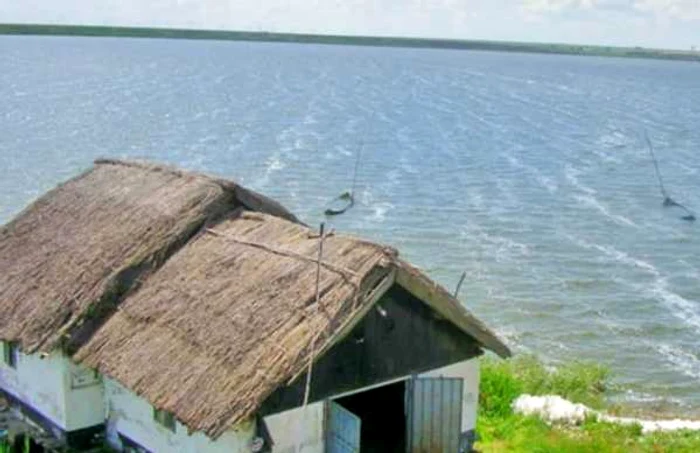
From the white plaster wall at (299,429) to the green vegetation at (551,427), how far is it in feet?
18.0

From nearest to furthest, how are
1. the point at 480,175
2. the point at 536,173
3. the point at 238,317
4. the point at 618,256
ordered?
the point at 238,317, the point at 618,256, the point at 480,175, the point at 536,173

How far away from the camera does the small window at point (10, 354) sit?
1856cm

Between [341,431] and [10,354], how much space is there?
7.76m

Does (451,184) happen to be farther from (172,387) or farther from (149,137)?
(172,387)

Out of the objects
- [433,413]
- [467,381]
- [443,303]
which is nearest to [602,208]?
[467,381]

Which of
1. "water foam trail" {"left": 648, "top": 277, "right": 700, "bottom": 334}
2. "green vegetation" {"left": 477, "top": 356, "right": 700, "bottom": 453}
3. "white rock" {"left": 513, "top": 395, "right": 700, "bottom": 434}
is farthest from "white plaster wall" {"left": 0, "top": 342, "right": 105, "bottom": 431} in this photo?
"water foam trail" {"left": 648, "top": 277, "right": 700, "bottom": 334}

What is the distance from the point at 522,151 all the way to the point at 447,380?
159 ft

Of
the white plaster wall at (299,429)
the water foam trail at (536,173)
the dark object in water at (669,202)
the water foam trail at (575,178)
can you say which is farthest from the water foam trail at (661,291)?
the white plaster wall at (299,429)

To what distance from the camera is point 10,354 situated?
18.8m

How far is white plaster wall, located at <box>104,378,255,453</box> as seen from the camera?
14320 millimetres

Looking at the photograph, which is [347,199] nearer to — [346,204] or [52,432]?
[346,204]

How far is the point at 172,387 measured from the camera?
14.7 metres

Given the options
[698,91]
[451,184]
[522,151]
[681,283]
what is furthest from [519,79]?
[681,283]

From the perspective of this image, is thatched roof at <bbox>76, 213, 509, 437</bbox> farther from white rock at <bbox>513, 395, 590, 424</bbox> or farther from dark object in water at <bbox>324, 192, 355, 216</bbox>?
dark object in water at <bbox>324, 192, 355, 216</bbox>
